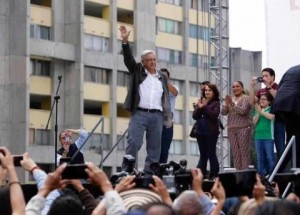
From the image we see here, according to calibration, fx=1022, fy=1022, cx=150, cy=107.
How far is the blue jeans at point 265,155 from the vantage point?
13.3m

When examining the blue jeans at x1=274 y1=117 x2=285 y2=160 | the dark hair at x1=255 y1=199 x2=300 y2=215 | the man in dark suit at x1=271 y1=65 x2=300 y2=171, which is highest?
the man in dark suit at x1=271 y1=65 x2=300 y2=171

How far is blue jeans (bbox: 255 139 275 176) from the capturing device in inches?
524

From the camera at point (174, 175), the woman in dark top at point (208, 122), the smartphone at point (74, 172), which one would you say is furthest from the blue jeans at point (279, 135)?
the smartphone at point (74, 172)

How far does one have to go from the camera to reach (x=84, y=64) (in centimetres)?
5272

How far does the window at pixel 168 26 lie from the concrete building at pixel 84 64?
0.06 meters

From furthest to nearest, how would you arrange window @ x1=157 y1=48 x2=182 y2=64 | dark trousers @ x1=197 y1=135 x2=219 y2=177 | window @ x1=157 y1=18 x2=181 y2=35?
1. window @ x1=157 y1=18 x2=181 y2=35
2. window @ x1=157 y1=48 x2=182 y2=64
3. dark trousers @ x1=197 y1=135 x2=219 y2=177

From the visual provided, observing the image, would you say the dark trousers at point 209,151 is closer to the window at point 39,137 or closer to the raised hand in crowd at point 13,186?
the raised hand in crowd at point 13,186

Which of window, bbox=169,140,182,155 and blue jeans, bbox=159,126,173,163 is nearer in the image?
blue jeans, bbox=159,126,173,163

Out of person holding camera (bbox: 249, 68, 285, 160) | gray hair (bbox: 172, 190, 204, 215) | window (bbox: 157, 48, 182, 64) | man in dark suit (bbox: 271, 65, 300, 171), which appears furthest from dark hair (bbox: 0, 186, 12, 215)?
window (bbox: 157, 48, 182, 64)

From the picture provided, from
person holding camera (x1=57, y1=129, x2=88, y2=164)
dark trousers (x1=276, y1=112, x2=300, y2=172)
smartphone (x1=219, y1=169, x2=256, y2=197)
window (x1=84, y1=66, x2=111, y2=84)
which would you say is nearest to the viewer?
smartphone (x1=219, y1=169, x2=256, y2=197)

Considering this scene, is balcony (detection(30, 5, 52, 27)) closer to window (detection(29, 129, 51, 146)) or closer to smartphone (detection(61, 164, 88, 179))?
window (detection(29, 129, 51, 146))

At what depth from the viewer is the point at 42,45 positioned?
Answer: 50.3m

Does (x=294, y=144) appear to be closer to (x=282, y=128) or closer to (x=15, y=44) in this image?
(x=282, y=128)

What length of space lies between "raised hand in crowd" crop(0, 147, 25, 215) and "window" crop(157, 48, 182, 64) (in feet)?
167
